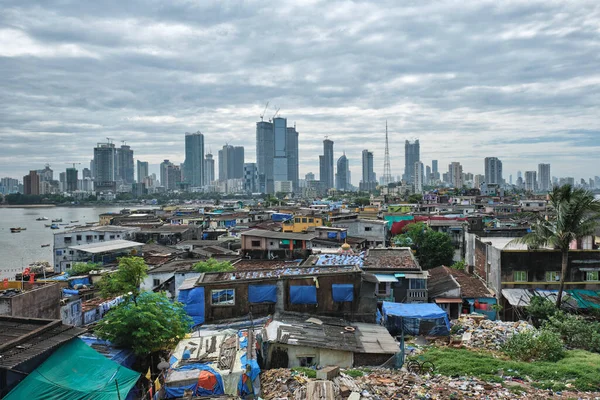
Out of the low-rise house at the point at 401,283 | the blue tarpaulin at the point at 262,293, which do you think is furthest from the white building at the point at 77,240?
the blue tarpaulin at the point at 262,293

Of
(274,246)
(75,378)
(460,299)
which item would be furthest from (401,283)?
(75,378)

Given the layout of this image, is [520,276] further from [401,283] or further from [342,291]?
[342,291]

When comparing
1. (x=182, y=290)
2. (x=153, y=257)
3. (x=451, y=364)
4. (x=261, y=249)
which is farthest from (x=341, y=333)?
(x=153, y=257)

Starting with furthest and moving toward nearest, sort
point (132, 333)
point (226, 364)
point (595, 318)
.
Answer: point (595, 318) < point (132, 333) < point (226, 364)

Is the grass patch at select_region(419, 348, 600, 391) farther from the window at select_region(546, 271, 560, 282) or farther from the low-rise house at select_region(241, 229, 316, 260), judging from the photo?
the low-rise house at select_region(241, 229, 316, 260)

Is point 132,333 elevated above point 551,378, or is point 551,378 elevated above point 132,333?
point 132,333

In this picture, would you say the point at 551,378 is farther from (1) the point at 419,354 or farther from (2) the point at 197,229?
(2) the point at 197,229

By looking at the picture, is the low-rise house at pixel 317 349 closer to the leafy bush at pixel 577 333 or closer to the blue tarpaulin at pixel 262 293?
the blue tarpaulin at pixel 262 293
